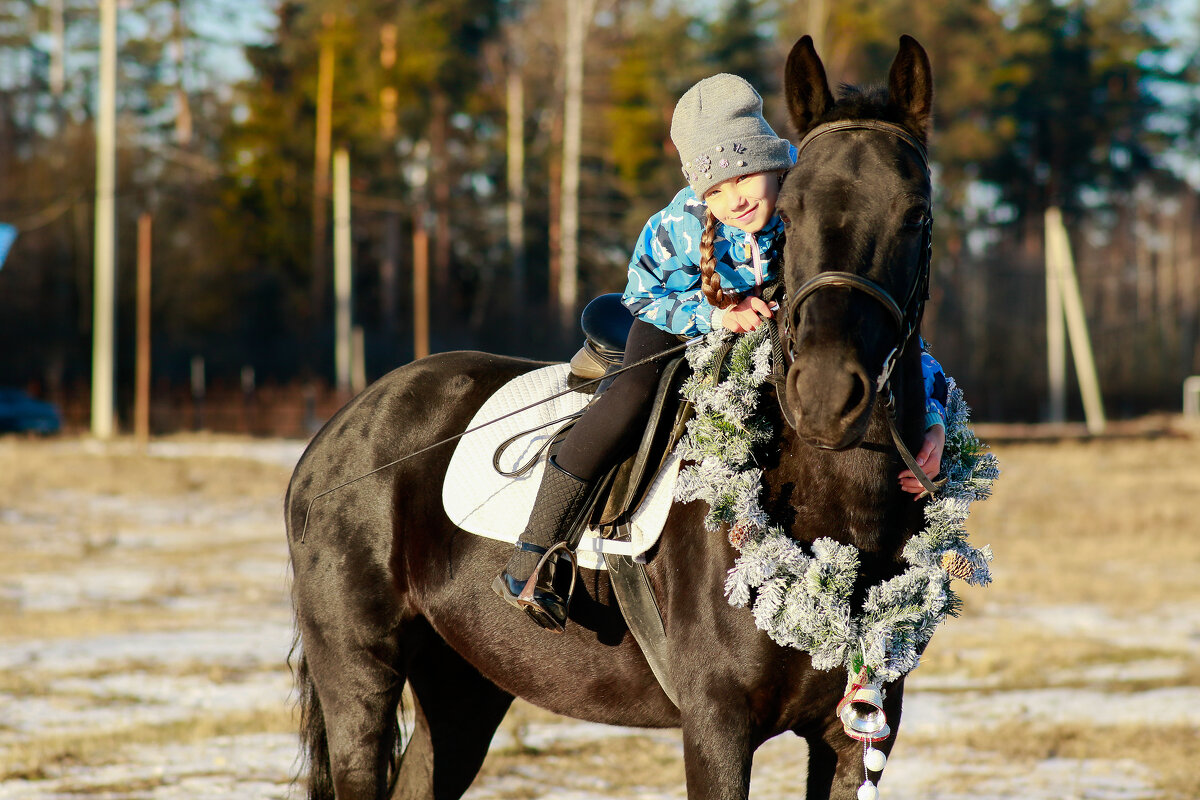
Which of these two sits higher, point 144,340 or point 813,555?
point 813,555

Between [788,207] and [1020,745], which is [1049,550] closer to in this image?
[1020,745]

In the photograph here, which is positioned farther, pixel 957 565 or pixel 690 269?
pixel 690 269

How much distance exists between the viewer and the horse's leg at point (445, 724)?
3957 millimetres

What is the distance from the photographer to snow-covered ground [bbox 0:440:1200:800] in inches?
211

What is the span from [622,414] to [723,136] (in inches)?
31.2

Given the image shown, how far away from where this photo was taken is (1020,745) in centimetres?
599

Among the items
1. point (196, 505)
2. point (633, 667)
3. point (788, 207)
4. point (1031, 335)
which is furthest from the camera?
point (1031, 335)

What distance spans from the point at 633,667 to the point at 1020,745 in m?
3.69

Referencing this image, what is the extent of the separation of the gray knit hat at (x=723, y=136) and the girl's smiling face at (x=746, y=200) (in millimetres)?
31

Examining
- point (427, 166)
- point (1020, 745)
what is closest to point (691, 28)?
point (427, 166)

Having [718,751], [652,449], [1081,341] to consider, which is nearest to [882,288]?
[652,449]

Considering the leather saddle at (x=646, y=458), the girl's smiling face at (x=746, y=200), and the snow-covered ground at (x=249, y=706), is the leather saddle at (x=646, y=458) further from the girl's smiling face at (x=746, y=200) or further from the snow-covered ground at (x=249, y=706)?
the snow-covered ground at (x=249, y=706)

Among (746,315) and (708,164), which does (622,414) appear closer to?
(746,315)

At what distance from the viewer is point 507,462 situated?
3.60 metres
